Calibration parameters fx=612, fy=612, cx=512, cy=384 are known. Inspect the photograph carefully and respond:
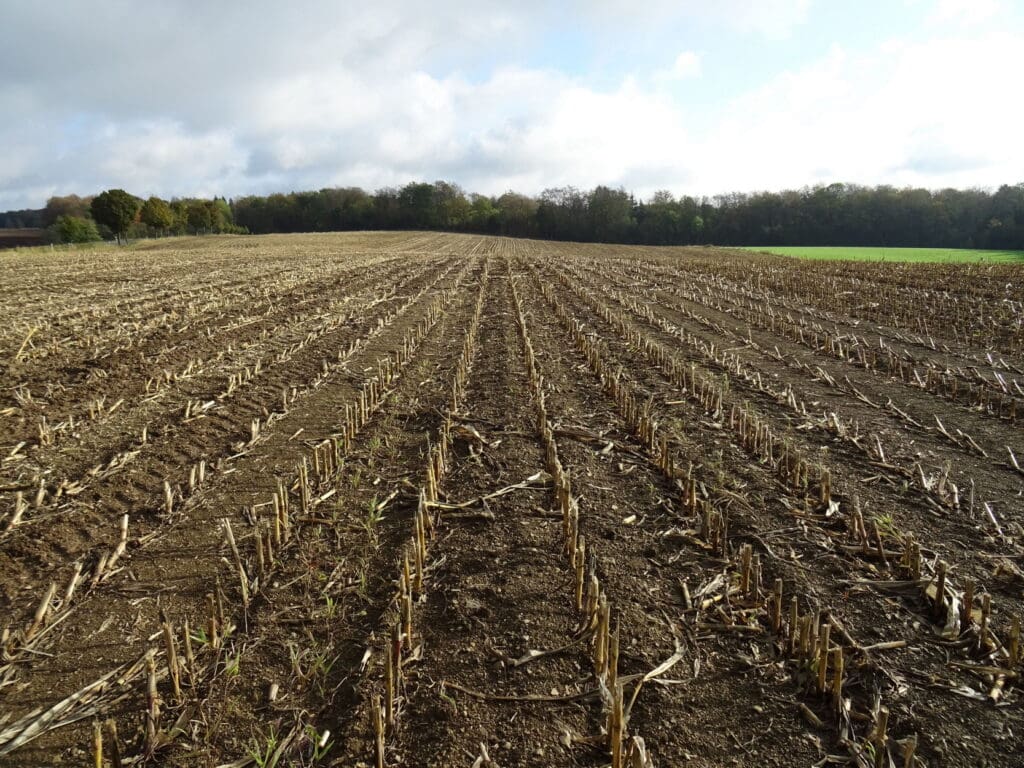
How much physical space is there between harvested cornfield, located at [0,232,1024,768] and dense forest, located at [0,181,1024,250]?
78097mm

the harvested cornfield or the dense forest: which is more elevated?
the dense forest

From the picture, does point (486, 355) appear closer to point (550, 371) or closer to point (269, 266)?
point (550, 371)

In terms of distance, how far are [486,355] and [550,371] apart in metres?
1.70

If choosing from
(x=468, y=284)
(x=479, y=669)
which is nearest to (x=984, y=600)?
(x=479, y=669)

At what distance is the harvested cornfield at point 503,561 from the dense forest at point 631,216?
7810 cm

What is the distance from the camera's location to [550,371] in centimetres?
1067

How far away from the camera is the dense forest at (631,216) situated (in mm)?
79669

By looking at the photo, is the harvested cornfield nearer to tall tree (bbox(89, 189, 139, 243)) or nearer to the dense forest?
tall tree (bbox(89, 189, 139, 243))

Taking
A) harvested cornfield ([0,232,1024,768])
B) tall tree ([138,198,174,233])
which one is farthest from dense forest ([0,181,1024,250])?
harvested cornfield ([0,232,1024,768])

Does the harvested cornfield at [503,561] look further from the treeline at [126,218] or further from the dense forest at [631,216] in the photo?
the dense forest at [631,216]

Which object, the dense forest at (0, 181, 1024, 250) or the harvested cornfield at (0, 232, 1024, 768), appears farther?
the dense forest at (0, 181, 1024, 250)

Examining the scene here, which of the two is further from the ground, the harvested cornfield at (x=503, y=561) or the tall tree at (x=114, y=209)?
the tall tree at (x=114, y=209)

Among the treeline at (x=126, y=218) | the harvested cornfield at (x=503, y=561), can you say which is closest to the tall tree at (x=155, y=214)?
the treeline at (x=126, y=218)

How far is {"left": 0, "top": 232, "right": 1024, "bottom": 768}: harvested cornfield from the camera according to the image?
10.6 ft
